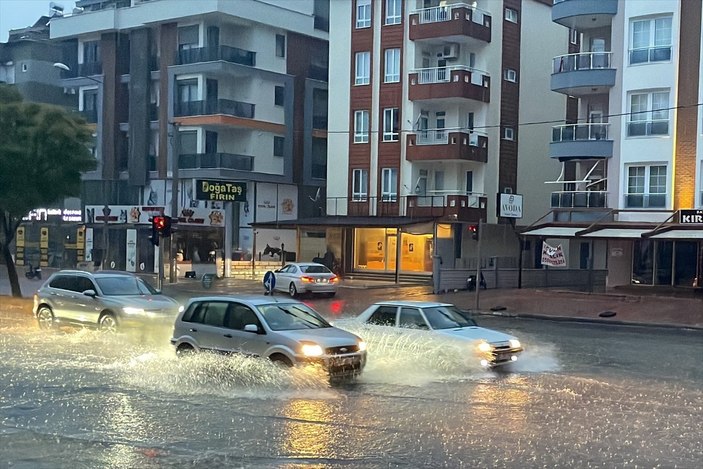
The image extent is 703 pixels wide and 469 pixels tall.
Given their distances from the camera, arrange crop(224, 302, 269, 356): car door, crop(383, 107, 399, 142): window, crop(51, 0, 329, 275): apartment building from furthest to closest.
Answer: crop(51, 0, 329, 275): apartment building → crop(383, 107, 399, 142): window → crop(224, 302, 269, 356): car door

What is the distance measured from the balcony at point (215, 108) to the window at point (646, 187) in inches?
937

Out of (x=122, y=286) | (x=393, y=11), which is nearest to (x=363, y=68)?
(x=393, y=11)

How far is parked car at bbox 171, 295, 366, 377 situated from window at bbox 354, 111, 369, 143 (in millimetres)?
33148

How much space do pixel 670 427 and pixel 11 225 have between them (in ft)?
91.3

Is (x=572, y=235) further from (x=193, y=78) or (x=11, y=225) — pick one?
(x=193, y=78)

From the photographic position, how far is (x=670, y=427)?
34.7 ft

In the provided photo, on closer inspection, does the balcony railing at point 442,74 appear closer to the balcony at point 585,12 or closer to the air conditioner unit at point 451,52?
the air conditioner unit at point 451,52

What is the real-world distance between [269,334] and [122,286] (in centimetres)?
802

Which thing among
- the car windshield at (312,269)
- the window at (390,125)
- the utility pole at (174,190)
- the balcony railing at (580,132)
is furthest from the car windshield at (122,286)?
the window at (390,125)

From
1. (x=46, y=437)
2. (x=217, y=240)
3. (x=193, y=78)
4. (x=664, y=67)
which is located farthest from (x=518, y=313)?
(x=193, y=78)

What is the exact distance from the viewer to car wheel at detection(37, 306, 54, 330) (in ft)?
68.6

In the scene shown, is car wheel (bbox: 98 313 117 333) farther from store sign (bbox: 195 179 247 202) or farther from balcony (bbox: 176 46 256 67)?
balcony (bbox: 176 46 256 67)

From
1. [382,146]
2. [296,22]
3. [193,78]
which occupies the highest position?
[296,22]

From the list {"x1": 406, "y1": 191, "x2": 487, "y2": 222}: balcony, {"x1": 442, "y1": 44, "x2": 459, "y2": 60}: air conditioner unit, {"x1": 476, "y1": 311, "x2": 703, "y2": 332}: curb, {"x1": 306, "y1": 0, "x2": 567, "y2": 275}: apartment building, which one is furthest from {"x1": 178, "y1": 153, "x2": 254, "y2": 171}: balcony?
{"x1": 476, "y1": 311, "x2": 703, "y2": 332}: curb
